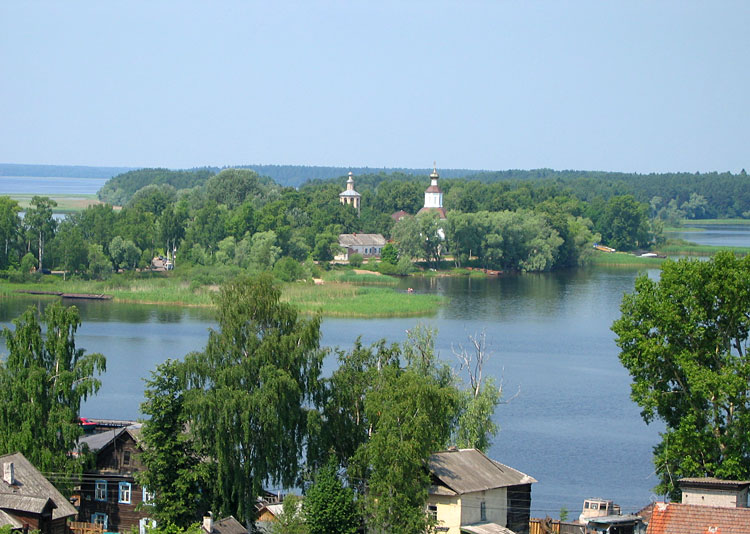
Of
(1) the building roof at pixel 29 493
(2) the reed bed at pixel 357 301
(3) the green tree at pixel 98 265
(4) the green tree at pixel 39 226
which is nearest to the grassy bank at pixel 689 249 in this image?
(2) the reed bed at pixel 357 301

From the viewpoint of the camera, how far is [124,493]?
25.7 metres

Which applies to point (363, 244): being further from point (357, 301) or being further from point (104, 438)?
point (104, 438)

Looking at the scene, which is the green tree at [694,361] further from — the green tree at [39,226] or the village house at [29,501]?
the green tree at [39,226]

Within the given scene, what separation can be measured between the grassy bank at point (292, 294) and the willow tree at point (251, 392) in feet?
111

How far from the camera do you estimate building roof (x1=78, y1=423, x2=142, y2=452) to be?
25925 mm

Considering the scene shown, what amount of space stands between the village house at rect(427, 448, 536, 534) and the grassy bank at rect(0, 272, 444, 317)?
3517 cm

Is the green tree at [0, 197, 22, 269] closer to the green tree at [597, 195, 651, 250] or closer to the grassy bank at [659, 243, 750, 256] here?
the grassy bank at [659, 243, 750, 256]

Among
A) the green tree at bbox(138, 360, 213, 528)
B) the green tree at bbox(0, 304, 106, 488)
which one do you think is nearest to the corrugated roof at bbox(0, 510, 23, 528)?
the green tree at bbox(138, 360, 213, 528)

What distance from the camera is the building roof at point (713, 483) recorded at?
72.8 feet

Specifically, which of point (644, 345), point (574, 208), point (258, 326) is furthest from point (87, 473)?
point (574, 208)

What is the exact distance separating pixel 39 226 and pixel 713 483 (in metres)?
61.8

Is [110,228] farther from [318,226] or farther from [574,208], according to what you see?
[574,208]

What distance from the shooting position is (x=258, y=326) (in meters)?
25.6

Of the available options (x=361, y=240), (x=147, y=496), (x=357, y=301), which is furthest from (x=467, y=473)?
(x=361, y=240)
